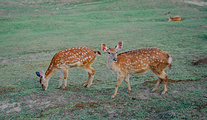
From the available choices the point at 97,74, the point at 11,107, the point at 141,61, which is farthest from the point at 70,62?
the point at 141,61

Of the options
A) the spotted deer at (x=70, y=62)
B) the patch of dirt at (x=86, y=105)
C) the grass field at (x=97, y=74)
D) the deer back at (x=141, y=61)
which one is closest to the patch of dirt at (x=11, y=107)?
the grass field at (x=97, y=74)

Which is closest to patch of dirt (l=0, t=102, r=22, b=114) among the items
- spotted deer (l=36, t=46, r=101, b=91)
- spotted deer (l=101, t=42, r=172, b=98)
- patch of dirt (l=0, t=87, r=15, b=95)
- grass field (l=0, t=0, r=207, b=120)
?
grass field (l=0, t=0, r=207, b=120)

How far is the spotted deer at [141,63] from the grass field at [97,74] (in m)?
0.50

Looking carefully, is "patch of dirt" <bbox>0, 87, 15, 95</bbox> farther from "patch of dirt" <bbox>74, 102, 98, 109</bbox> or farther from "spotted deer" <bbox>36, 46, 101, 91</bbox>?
"patch of dirt" <bbox>74, 102, 98, 109</bbox>

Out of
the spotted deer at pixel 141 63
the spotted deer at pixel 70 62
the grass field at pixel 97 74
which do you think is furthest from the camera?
the spotted deer at pixel 70 62

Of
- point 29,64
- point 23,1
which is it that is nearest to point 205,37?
point 29,64

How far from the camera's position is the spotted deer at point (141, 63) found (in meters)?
5.82

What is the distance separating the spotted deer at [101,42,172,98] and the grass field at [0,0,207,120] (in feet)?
1.65

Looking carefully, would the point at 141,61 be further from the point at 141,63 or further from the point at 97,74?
the point at 97,74

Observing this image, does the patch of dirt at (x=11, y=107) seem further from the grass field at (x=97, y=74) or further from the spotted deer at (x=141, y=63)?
the spotted deer at (x=141, y=63)

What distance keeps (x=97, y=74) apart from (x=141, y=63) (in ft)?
7.76

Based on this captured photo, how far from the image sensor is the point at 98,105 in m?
5.39

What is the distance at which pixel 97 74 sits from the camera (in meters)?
7.83

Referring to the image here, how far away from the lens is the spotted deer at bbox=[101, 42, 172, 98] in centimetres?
582
